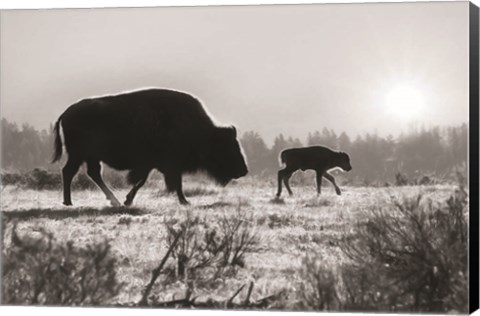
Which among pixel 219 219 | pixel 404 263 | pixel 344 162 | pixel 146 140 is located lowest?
pixel 404 263

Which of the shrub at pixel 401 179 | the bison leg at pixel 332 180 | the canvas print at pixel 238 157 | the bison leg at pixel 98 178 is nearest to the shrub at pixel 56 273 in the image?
the canvas print at pixel 238 157

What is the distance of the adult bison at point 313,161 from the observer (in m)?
8.40

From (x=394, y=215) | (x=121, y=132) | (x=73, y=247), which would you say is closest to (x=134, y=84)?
(x=121, y=132)

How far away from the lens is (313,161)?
845 centimetres

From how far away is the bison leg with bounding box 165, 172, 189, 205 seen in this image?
339 inches

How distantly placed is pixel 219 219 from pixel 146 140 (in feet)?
2.26

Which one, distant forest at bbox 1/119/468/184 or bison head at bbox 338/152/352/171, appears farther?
bison head at bbox 338/152/352/171

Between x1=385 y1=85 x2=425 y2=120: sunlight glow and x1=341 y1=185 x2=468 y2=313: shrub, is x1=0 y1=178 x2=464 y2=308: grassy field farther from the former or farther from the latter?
x1=385 y1=85 x2=425 y2=120: sunlight glow

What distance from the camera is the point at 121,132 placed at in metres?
8.73

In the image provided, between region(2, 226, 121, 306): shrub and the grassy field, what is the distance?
2.1 inches

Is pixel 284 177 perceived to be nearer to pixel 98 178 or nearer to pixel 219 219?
pixel 219 219

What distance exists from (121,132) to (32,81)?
0.65 m

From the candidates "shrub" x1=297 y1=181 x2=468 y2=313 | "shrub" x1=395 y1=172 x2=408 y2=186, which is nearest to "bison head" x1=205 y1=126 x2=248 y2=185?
"shrub" x1=297 y1=181 x2=468 y2=313

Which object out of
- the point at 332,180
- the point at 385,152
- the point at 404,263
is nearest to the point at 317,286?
the point at 404,263
